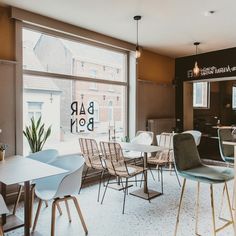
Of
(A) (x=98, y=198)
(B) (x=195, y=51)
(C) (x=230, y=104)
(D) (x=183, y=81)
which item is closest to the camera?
(A) (x=98, y=198)

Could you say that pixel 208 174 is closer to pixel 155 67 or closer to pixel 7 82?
pixel 7 82

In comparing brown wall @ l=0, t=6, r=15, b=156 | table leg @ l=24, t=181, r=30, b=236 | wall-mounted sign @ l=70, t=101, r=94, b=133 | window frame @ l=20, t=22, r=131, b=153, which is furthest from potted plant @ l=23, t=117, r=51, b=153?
table leg @ l=24, t=181, r=30, b=236

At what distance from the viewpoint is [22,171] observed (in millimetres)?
2203

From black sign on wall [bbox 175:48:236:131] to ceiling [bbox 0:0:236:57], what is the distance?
48 cm

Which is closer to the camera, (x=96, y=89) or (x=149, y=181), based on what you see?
(x=149, y=181)

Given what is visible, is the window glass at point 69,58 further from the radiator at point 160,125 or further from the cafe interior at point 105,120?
the radiator at point 160,125

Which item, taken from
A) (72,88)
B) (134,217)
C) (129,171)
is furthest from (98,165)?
(72,88)

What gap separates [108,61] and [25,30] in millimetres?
1768

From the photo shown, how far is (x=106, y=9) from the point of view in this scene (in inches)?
132

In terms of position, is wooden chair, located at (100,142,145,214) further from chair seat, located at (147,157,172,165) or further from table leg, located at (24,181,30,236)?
table leg, located at (24,181,30,236)

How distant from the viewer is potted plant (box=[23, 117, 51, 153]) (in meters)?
3.52

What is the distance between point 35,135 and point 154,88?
3.15 metres

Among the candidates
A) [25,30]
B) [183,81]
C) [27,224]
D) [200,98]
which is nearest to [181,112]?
[183,81]

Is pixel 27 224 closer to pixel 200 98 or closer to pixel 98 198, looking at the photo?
pixel 98 198
